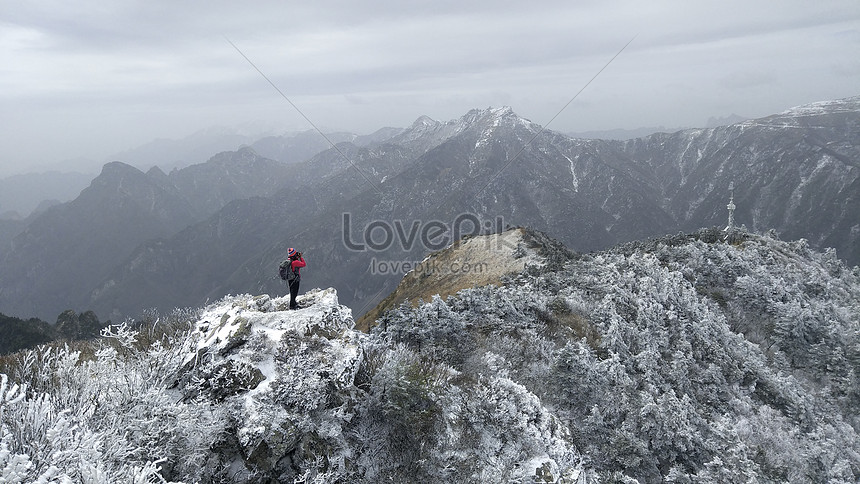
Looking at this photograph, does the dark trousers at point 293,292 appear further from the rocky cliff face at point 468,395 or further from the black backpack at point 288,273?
the rocky cliff face at point 468,395

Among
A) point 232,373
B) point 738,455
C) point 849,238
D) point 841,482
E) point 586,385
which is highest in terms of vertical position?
point 232,373

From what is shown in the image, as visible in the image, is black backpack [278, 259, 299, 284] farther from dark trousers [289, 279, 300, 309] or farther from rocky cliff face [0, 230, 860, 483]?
rocky cliff face [0, 230, 860, 483]

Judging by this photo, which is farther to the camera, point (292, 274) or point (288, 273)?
point (292, 274)

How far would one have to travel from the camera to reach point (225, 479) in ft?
27.6

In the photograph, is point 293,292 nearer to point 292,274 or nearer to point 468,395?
point 292,274

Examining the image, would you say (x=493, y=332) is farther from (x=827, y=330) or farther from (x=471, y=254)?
(x=471, y=254)

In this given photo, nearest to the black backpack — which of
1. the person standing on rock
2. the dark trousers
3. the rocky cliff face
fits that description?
the person standing on rock

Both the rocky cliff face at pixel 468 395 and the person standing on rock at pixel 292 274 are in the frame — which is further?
Answer: the person standing on rock at pixel 292 274

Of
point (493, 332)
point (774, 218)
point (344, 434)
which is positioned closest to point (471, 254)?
point (493, 332)

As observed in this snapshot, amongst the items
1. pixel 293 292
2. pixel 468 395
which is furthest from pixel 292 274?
pixel 468 395

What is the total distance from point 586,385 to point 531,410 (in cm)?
430

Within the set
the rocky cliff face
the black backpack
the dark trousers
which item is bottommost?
the rocky cliff face

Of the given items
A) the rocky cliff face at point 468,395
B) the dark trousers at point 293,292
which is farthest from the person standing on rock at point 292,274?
the rocky cliff face at point 468,395

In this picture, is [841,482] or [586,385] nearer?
[841,482]
